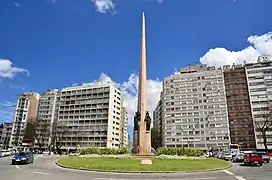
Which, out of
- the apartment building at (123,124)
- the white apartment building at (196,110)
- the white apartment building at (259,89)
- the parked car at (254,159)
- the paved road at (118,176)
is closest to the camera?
the paved road at (118,176)

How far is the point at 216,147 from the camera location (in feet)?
294

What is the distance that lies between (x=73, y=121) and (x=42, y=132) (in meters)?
18.5

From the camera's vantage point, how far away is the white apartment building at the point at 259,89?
283ft

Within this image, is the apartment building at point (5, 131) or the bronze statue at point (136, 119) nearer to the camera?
the bronze statue at point (136, 119)

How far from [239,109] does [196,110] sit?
1557cm

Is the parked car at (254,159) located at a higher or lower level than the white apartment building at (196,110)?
lower

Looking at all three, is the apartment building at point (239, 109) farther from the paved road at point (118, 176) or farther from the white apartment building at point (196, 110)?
the paved road at point (118, 176)

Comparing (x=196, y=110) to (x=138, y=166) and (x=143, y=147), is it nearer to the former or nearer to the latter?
(x=143, y=147)

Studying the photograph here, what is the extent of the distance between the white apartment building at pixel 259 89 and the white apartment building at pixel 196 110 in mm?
9645

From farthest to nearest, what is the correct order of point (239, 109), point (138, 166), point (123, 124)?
point (123, 124) < point (239, 109) < point (138, 166)

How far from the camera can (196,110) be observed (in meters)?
97.2

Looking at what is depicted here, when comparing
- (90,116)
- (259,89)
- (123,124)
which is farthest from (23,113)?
(259,89)

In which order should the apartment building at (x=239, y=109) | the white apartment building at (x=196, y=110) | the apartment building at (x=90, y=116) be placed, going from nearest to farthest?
the apartment building at (x=239, y=109) < the white apartment building at (x=196, y=110) < the apartment building at (x=90, y=116)

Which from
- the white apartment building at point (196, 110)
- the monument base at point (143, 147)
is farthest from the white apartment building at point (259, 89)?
the monument base at point (143, 147)
